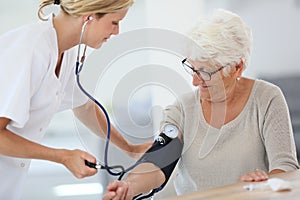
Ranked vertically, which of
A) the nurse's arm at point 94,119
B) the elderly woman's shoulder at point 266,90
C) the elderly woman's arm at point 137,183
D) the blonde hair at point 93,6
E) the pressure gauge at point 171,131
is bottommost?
the elderly woman's arm at point 137,183

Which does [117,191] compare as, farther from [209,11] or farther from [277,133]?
[209,11]

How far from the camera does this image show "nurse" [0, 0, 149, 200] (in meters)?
1.49

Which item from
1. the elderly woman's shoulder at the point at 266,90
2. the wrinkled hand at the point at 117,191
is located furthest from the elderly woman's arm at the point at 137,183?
the elderly woman's shoulder at the point at 266,90

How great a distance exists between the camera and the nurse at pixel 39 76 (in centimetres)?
149

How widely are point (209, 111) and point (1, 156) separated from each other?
2.71 ft

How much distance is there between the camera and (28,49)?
61.9 inches

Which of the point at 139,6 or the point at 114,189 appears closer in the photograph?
the point at 114,189

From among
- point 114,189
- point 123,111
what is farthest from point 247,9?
point 114,189

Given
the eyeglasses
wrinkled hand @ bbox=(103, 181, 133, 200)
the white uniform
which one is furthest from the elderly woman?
the white uniform

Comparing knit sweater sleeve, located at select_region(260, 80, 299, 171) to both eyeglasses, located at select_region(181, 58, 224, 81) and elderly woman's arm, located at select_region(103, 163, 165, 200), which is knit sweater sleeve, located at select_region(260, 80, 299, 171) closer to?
eyeglasses, located at select_region(181, 58, 224, 81)

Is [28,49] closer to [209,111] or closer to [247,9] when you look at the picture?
[209,111]

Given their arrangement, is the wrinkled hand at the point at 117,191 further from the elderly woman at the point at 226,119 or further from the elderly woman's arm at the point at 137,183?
the elderly woman at the point at 226,119

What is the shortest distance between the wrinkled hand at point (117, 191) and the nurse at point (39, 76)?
0.85ft

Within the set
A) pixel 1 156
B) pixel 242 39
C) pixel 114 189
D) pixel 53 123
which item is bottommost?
pixel 53 123
